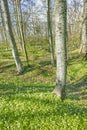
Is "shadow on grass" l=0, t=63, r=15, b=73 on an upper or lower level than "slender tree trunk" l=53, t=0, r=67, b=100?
lower

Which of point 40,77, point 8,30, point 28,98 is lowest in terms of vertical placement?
point 40,77

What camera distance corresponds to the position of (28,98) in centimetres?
1012

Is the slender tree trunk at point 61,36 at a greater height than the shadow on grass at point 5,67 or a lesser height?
greater

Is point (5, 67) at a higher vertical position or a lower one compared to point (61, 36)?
lower

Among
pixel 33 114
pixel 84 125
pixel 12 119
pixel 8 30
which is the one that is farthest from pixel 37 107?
pixel 8 30

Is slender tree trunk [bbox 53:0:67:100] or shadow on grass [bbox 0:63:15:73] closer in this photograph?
slender tree trunk [bbox 53:0:67:100]

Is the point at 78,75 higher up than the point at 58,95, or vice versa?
Result: the point at 58,95

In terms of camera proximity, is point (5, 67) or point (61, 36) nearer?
point (61, 36)

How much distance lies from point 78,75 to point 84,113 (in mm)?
11695

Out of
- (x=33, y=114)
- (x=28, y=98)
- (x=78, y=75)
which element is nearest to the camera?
(x=33, y=114)

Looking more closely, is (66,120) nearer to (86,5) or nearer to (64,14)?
(64,14)

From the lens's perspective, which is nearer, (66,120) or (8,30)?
(66,120)

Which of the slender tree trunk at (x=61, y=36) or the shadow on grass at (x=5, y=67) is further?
the shadow on grass at (x=5, y=67)

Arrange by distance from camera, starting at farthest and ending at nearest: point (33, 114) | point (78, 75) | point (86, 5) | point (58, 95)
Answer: point (86, 5), point (78, 75), point (58, 95), point (33, 114)
